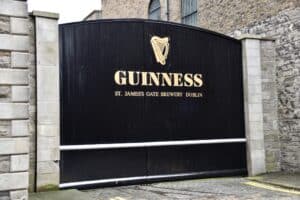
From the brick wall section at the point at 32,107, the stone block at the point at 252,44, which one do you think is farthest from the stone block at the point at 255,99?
the brick wall section at the point at 32,107

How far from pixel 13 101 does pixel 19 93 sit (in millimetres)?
143

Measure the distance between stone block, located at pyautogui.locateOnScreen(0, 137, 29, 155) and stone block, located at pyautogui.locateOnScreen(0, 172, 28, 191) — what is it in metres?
0.31

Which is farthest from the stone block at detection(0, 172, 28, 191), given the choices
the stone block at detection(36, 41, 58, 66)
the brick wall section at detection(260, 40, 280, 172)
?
the brick wall section at detection(260, 40, 280, 172)

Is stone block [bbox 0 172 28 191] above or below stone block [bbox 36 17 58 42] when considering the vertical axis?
below

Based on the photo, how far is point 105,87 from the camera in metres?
10.3

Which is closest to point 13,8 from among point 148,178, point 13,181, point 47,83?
point 13,181

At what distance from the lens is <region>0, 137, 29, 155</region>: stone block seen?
6.21 meters

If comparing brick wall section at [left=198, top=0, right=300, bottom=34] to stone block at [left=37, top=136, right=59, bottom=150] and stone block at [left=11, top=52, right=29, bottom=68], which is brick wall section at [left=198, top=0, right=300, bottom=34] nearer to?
stone block at [left=37, top=136, right=59, bottom=150]

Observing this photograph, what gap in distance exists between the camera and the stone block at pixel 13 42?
6.29m

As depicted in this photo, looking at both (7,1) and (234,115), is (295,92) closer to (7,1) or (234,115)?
(234,115)

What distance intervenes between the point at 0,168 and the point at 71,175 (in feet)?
11.8

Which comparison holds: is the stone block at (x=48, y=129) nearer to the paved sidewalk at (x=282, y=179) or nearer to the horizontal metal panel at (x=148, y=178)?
the horizontal metal panel at (x=148, y=178)

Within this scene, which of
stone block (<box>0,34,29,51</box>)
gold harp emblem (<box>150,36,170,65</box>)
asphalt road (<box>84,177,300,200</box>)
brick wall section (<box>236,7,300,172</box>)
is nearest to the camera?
stone block (<box>0,34,29,51</box>)

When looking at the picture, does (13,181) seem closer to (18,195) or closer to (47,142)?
(18,195)
